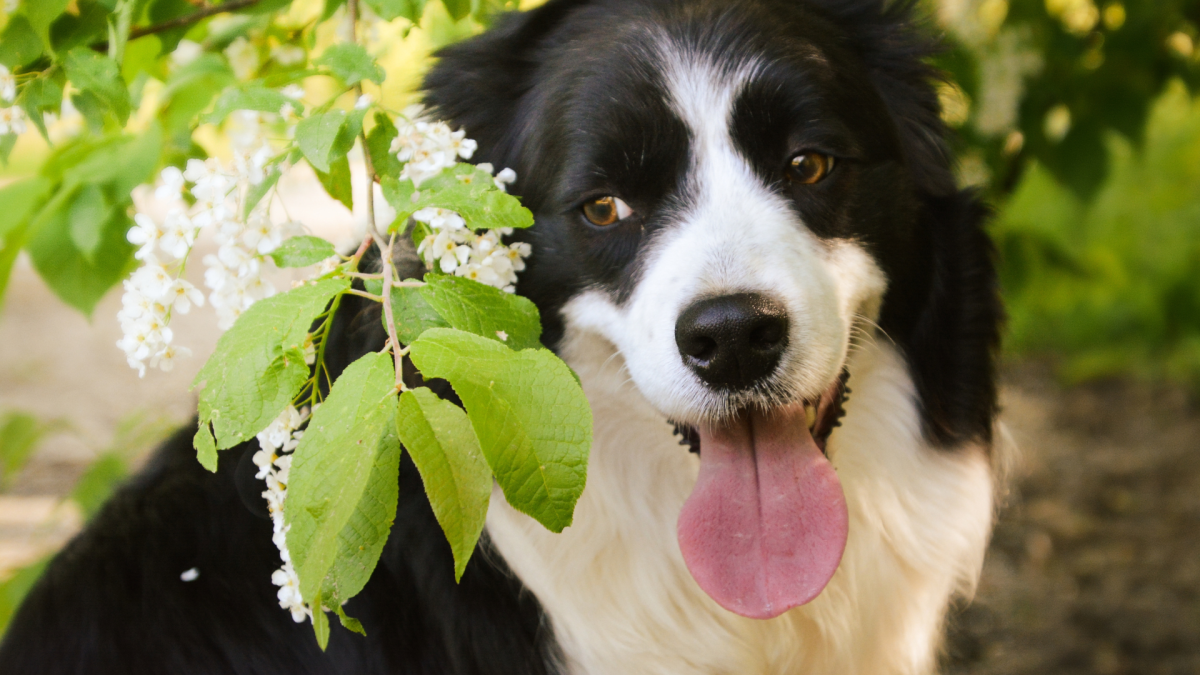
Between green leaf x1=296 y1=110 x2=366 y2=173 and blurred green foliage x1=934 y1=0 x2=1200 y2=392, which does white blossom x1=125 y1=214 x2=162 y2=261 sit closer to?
green leaf x1=296 y1=110 x2=366 y2=173

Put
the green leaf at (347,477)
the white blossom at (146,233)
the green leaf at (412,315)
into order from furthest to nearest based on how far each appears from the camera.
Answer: the white blossom at (146,233)
the green leaf at (412,315)
the green leaf at (347,477)

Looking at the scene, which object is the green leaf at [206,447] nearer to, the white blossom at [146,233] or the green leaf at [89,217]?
the white blossom at [146,233]

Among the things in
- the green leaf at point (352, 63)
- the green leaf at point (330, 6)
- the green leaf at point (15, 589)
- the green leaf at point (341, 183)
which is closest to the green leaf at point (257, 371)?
the green leaf at point (341, 183)

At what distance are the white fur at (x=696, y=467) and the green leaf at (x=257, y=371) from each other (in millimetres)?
763

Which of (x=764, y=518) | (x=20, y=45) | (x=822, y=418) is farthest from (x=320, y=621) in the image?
(x=20, y=45)

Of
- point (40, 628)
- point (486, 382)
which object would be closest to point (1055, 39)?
point (486, 382)

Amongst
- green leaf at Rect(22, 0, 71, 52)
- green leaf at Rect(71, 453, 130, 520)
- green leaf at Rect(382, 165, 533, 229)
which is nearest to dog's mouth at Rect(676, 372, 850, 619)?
green leaf at Rect(382, 165, 533, 229)

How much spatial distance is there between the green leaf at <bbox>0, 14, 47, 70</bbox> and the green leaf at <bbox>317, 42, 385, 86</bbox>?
69 centimetres

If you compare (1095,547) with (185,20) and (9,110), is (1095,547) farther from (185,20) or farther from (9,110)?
(9,110)

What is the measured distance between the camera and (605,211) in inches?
81.9

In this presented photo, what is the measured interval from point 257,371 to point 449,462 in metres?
0.30

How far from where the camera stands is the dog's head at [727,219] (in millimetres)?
1869

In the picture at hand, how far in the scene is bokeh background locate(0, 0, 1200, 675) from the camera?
3.51 meters

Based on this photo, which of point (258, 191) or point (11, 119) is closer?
point (258, 191)
